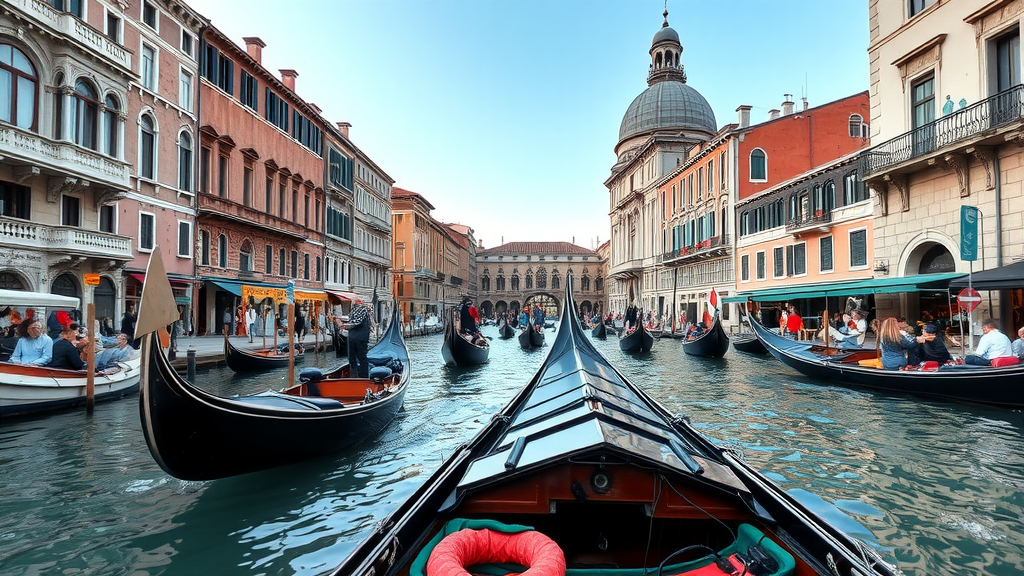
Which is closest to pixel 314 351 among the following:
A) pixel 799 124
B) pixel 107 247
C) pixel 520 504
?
pixel 107 247

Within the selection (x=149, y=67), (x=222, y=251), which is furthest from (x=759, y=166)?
(x=149, y=67)

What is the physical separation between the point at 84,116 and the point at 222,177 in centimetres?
489

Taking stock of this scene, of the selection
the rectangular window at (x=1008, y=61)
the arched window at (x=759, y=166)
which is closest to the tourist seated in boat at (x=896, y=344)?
the rectangular window at (x=1008, y=61)

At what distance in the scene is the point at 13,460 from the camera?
4.57m

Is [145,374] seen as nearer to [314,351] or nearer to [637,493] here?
[637,493]

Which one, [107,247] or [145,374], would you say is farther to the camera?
[107,247]

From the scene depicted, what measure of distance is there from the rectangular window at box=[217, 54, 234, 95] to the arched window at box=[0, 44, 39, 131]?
600 centimetres

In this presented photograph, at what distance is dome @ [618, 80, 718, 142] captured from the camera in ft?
129

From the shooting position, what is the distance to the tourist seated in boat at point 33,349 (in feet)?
20.8

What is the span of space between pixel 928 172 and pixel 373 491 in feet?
34.4

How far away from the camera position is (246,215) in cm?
1659

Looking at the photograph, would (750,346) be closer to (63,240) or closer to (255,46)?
(63,240)

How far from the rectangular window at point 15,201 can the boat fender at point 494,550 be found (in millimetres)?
11456

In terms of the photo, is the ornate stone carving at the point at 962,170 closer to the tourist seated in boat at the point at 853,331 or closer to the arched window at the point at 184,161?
the tourist seated in boat at the point at 853,331
